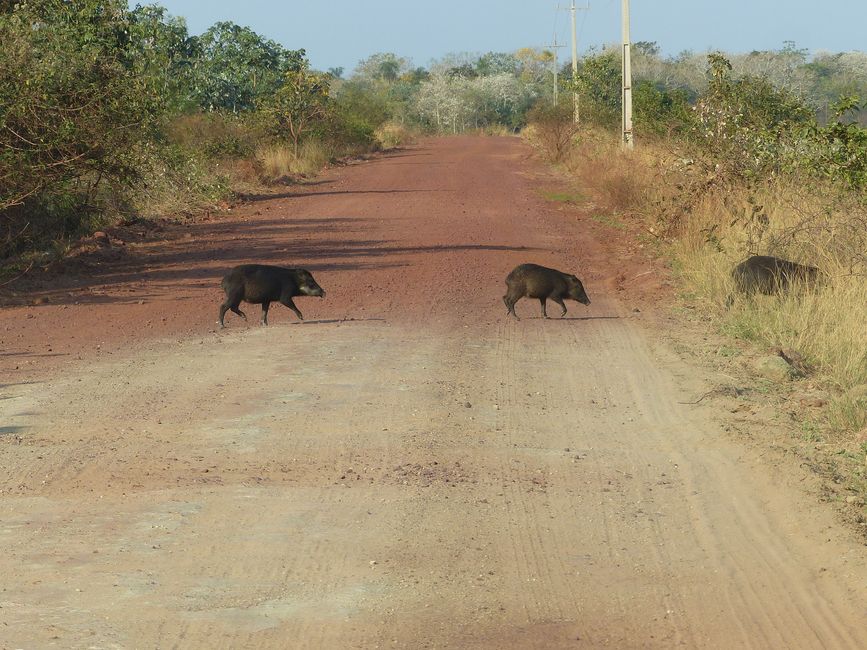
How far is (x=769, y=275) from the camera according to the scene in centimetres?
1164

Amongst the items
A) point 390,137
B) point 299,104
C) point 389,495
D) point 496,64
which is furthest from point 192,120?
point 496,64

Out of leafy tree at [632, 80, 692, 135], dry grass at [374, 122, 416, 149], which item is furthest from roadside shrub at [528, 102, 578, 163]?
dry grass at [374, 122, 416, 149]

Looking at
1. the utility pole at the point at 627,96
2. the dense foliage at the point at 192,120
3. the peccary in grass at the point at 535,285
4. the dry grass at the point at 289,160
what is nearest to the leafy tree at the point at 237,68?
the dense foliage at the point at 192,120

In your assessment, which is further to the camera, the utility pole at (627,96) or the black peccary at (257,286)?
the utility pole at (627,96)

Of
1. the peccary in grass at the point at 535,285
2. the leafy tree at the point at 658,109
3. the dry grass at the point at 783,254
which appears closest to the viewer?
the dry grass at the point at 783,254

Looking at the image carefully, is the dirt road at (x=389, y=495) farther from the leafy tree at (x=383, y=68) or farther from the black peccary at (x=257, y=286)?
the leafy tree at (x=383, y=68)

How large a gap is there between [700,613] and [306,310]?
8.14 m

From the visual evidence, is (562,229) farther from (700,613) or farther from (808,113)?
(700,613)

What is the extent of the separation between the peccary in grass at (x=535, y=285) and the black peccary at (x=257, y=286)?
1.92 m

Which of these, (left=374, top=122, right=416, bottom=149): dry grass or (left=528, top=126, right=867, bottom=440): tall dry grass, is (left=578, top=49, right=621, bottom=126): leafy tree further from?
(left=528, top=126, right=867, bottom=440): tall dry grass

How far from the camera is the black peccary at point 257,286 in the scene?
11.4 metres

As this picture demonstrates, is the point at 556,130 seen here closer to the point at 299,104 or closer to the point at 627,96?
the point at 299,104

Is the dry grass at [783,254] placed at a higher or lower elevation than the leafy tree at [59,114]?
lower

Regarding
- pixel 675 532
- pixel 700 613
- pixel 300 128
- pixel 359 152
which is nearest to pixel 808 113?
pixel 675 532
